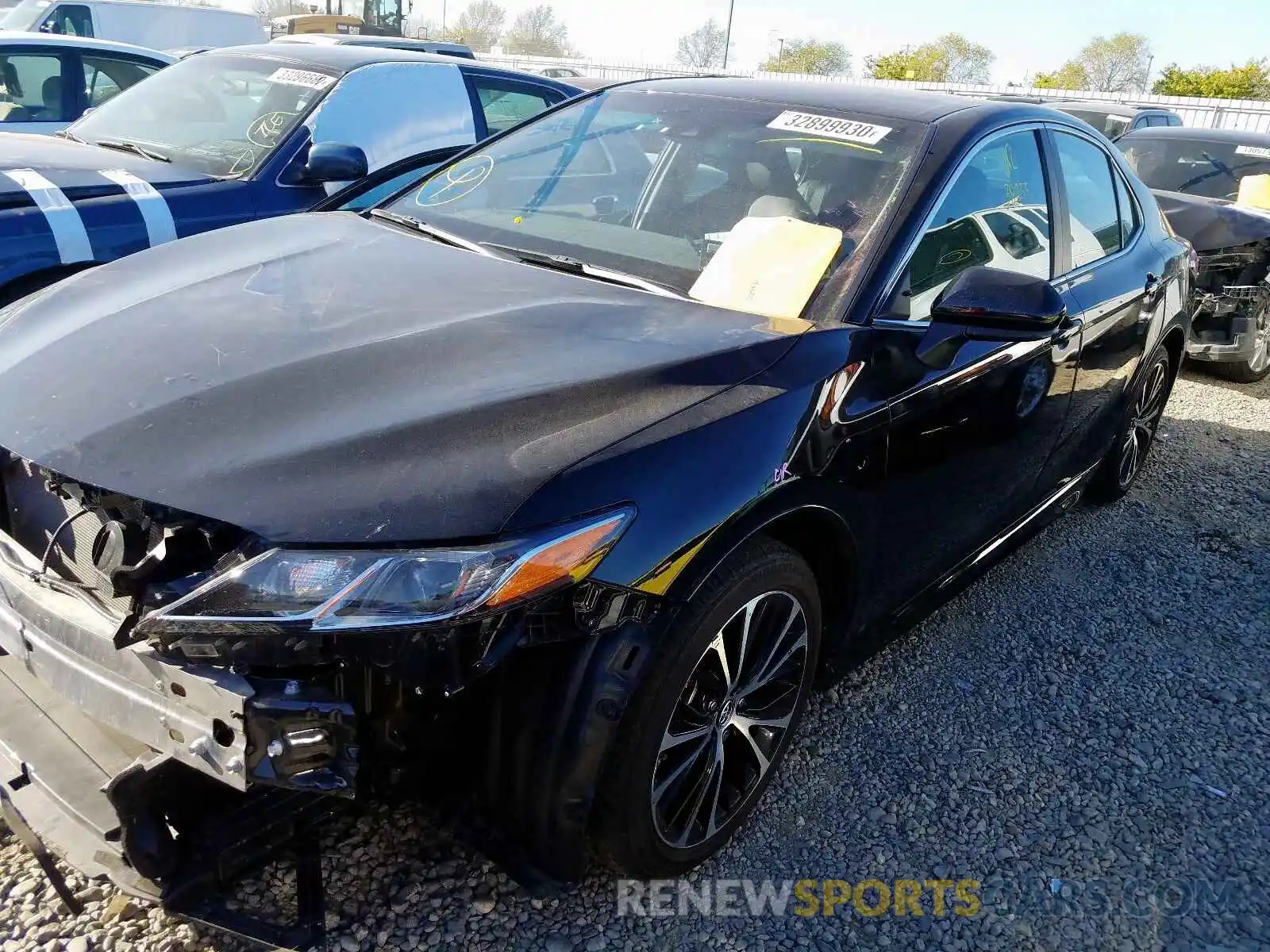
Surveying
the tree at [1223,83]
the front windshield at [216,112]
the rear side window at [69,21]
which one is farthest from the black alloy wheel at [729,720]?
the tree at [1223,83]

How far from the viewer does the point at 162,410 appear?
177 centimetres

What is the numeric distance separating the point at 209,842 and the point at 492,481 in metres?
0.76

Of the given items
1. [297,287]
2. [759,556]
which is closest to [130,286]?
[297,287]

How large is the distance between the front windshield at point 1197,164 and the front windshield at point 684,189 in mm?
5926

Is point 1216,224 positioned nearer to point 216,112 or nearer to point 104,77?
point 216,112

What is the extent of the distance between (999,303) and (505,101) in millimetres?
4197

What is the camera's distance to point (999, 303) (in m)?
2.34

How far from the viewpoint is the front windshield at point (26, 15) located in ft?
35.8

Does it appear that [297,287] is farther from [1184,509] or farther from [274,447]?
[1184,509]

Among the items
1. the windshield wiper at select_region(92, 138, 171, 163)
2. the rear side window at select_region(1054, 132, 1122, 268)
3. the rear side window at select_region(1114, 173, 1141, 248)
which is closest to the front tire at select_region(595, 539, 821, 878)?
the rear side window at select_region(1054, 132, 1122, 268)

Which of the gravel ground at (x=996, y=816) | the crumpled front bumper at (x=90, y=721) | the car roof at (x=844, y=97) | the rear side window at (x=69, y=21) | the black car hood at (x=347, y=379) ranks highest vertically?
the rear side window at (x=69, y=21)

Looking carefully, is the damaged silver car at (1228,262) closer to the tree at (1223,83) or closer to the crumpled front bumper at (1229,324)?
the crumpled front bumper at (1229,324)

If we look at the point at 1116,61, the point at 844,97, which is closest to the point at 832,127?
the point at 844,97

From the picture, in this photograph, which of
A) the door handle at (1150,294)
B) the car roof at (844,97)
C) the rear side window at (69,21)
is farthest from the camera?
the rear side window at (69,21)
